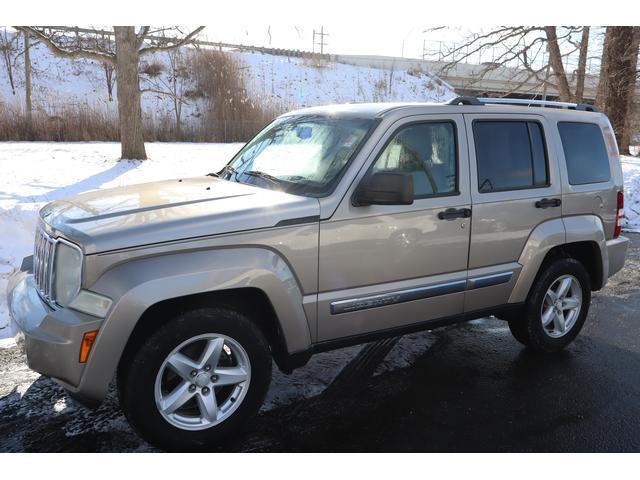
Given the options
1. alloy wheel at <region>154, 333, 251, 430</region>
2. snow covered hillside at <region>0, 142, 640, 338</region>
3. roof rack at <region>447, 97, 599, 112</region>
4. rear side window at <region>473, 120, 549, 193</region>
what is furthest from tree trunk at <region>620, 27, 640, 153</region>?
alloy wheel at <region>154, 333, 251, 430</region>

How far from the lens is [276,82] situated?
114 feet

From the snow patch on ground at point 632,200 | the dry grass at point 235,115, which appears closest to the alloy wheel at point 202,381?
the snow patch on ground at point 632,200

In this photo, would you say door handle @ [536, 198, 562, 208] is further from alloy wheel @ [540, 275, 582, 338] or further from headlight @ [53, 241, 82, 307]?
headlight @ [53, 241, 82, 307]

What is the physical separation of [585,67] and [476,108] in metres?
16.4

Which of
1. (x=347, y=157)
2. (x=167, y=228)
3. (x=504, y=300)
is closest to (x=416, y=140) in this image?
(x=347, y=157)

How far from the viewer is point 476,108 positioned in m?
4.12

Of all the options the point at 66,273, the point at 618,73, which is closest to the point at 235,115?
the point at 618,73

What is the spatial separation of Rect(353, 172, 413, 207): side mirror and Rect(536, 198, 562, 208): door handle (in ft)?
4.75

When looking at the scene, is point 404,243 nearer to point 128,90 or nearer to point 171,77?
point 128,90

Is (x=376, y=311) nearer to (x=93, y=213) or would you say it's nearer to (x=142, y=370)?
(x=142, y=370)

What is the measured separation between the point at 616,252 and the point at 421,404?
8.47 ft

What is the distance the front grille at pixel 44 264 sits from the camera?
3.04 meters

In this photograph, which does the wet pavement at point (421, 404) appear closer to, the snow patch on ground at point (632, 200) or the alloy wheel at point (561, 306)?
the alloy wheel at point (561, 306)

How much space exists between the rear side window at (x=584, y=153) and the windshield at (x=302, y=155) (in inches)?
78.2
